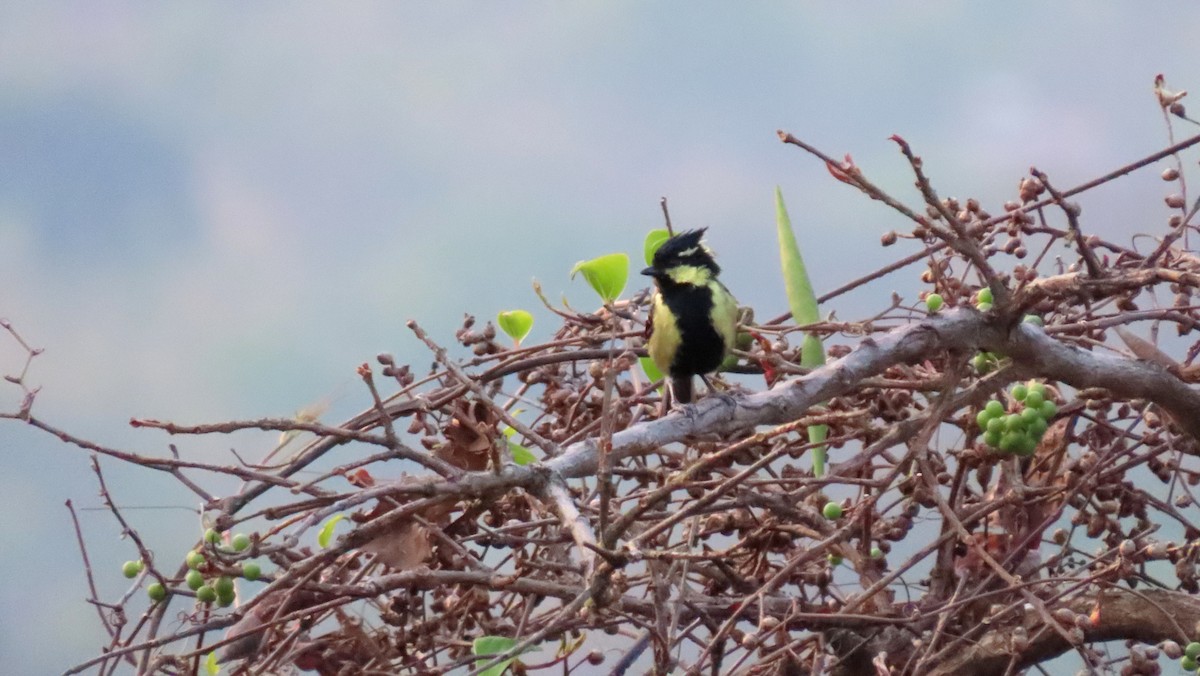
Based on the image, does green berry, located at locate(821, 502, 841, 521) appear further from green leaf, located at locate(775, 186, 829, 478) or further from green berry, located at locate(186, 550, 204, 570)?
green berry, located at locate(186, 550, 204, 570)

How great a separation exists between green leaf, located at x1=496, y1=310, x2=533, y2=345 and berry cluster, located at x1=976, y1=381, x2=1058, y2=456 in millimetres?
639

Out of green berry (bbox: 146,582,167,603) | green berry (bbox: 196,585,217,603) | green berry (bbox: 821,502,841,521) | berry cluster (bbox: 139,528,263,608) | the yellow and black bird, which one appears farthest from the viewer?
the yellow and black bird

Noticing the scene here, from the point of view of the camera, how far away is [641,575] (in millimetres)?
1690

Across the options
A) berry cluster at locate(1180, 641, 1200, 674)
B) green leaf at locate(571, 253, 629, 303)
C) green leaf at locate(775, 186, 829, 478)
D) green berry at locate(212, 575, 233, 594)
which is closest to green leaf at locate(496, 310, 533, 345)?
green leaf at locate(571, 253, 629, 303)

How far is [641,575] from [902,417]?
0.44m

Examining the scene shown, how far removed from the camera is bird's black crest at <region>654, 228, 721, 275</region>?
1838 mm

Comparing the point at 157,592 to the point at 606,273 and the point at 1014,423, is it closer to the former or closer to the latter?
the point at 606,273

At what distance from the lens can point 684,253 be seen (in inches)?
73.7

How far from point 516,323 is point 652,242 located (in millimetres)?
263

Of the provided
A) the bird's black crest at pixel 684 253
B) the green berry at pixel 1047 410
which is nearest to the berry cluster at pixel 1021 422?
the green berry at pixel 1047 410

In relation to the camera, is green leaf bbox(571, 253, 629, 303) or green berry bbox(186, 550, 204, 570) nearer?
green berry bbox(186, 550, 204, 570)

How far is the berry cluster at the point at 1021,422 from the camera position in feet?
4.60

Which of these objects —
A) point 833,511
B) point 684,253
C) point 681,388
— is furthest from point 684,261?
point 833,511

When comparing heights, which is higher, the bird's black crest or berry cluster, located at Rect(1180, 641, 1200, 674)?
the bird's black crest
